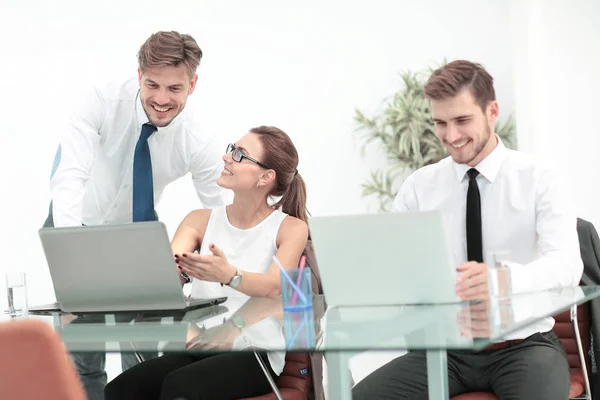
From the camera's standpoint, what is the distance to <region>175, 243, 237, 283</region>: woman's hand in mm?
2539

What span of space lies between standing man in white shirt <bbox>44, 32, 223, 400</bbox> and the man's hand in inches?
59.2

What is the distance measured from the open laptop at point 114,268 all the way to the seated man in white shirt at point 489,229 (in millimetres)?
646

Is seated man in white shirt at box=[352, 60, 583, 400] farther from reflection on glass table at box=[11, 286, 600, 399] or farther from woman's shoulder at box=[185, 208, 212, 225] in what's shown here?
woman's shoulder at box=[185, 208, 212, 225]

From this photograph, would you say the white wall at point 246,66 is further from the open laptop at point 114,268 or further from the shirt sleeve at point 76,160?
the open laptop at point 114,268

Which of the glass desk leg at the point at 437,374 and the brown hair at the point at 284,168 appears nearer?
the glass desk leg at the point at 437,374

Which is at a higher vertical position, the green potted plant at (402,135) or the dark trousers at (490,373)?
the green potted plant at (402,135)

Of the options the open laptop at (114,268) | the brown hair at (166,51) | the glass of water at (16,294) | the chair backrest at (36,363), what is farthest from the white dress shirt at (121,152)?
the chair backrest at (36,363)

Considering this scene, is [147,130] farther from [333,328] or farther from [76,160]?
[333,328]

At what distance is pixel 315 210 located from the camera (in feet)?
21.4

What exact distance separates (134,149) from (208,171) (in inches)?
13.6

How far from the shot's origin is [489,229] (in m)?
2.77

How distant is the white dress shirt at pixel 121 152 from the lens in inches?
138

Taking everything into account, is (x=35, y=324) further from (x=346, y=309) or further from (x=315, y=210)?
(x=315, y=210)

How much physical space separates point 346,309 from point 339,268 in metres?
0.11
